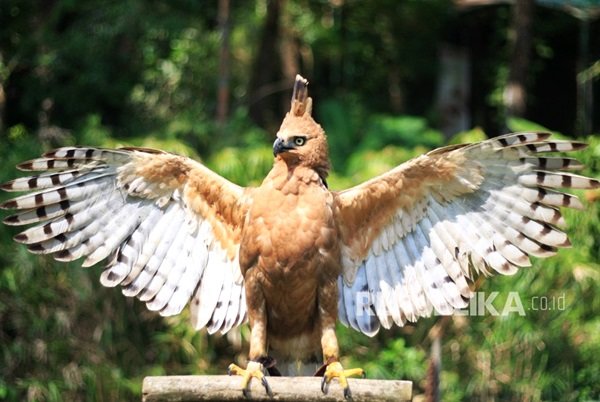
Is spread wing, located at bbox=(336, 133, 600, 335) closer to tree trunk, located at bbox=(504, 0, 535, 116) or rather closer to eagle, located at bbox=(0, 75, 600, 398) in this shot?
eagle, located at bbox=(0, 75, 600, 398)

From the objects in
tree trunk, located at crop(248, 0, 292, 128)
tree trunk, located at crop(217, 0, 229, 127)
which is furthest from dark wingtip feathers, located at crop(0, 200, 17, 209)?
tree trunk, located at crop(248, 0, 292, 128)

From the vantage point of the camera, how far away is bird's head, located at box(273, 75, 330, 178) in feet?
14.6

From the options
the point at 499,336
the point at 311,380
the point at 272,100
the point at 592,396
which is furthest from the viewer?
the point at 272,100

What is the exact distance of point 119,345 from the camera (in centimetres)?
746

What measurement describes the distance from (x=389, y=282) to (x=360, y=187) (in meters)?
A: 0.48

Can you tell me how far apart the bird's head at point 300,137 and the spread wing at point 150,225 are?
1.20 feet

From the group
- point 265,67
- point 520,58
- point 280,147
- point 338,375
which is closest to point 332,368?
point 338,375

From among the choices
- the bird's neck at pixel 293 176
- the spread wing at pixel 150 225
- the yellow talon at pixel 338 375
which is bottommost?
the yellow talon at pixel 338 375

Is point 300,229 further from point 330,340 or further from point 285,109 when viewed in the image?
point 285,109

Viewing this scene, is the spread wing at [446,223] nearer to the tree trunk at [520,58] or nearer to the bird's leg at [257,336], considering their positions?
the bird's leg at [257,336]

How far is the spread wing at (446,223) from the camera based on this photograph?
14.5 ft

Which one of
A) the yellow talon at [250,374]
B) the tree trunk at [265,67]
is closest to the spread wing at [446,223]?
the yellow talon at [250,374]

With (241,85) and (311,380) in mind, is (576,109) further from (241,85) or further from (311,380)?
(311,380)

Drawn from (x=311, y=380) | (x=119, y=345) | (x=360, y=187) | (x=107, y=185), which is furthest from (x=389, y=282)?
(x=119, y=345)
